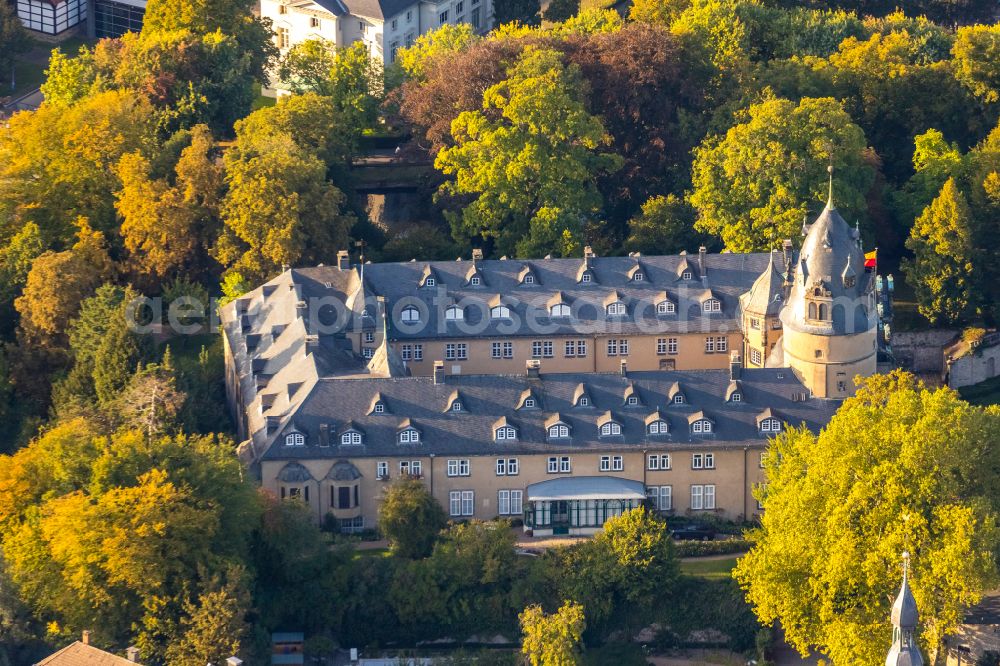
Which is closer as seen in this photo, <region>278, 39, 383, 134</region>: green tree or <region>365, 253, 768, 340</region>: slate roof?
<region>365, 253, 768, 340</region>: slate roof

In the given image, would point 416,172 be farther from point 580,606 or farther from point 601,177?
point 580,606

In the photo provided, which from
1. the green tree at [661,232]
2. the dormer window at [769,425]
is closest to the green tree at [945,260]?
the green tree at [661,232]

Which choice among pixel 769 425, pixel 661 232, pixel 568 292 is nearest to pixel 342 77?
pixel 661 232

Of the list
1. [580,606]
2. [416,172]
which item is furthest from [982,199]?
[580,606]

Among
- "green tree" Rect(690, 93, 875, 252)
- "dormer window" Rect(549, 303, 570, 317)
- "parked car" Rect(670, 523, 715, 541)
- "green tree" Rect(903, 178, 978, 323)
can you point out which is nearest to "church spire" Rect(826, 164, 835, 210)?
"green tree" Rect(690, 93, 875, 252)

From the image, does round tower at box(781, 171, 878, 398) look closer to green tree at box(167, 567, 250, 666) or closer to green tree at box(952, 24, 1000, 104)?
green tree at box(952, 24, 1000, 104)

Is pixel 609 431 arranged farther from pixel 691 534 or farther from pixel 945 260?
pixel 945 260
